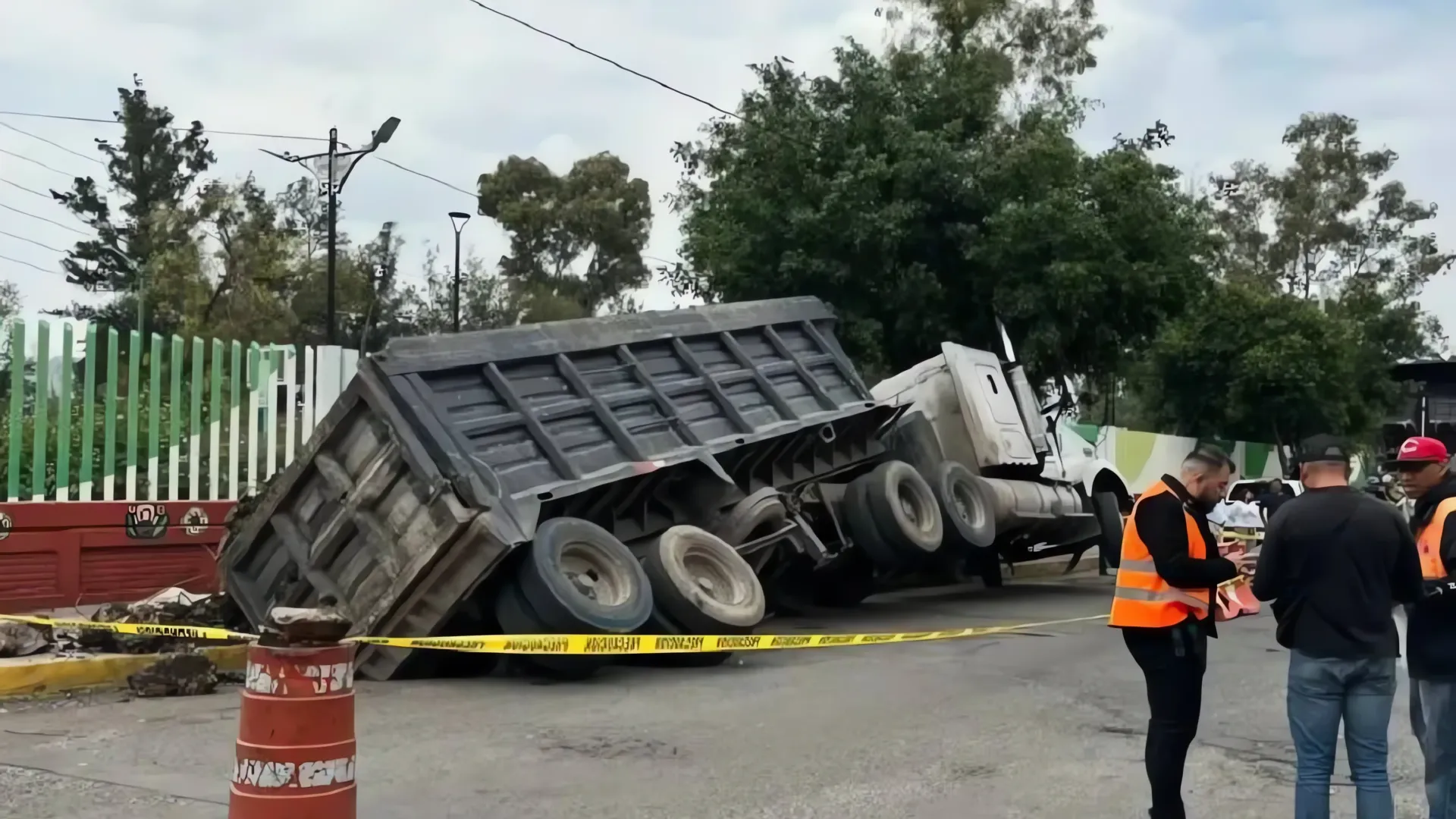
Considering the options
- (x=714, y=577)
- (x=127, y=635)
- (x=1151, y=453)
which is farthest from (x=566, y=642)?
(x=1151, y=453)

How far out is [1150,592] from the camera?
201 inches

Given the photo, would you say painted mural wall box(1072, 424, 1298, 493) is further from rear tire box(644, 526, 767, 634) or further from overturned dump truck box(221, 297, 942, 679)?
rear tire box(644, 526, 767, 634)

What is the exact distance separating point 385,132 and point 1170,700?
2171cm

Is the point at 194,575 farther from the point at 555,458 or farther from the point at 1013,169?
the point at 1013,169

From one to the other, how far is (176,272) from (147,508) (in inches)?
1169

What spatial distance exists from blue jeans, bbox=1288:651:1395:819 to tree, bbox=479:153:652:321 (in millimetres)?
44944

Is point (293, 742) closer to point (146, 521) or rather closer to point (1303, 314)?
point (146, 521)

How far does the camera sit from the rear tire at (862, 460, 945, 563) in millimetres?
12422

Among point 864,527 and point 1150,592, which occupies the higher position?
point 1150,592

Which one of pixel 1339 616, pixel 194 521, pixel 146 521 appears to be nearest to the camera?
pixel 1339 616

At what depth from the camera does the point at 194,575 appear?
1314cm

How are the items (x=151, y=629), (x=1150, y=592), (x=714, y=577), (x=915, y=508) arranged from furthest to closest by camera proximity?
(x=915, y=508)
(x=714, y=577)
(x=151, y=629)
(x=1150, y=592)

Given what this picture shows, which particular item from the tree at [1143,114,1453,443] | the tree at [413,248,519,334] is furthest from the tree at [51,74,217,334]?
the tree at [1143,114,1453,443]

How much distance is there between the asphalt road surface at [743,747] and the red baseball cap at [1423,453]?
5.52ft
